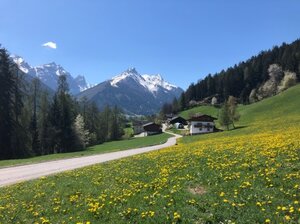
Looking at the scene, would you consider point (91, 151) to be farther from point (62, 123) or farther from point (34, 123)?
point (34, 123)

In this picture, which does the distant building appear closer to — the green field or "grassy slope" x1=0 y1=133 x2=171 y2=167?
"grassy slope" x1=0 y1=133 x2=171 y2=167

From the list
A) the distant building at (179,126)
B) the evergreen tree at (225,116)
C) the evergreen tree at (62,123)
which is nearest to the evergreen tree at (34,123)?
the evergreen tree at (62,123)

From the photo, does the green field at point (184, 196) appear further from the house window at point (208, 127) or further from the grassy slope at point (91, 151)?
the house window at point (208, 127)

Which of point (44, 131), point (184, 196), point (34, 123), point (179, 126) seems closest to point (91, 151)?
point (44, 131)

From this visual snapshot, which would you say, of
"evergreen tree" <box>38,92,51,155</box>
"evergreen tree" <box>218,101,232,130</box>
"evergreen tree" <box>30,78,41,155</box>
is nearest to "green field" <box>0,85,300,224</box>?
"evergreen tree" <box>30,78,41,155</box>

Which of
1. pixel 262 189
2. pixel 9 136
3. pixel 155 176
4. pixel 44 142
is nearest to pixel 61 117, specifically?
pixel 44 142

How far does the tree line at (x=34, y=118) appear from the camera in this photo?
6344 cm

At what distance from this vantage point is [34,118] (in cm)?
8588

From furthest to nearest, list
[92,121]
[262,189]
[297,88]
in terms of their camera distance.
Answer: [92,121] < [297,88] < [262,189]

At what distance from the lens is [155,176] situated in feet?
51.7

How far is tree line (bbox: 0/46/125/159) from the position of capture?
6344cm

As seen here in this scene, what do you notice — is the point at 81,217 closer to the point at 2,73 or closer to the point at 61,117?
the point at 2,73

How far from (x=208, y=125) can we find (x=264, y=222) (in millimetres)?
114091

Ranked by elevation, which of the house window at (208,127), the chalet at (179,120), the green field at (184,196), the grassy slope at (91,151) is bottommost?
the green field at (184,196)
